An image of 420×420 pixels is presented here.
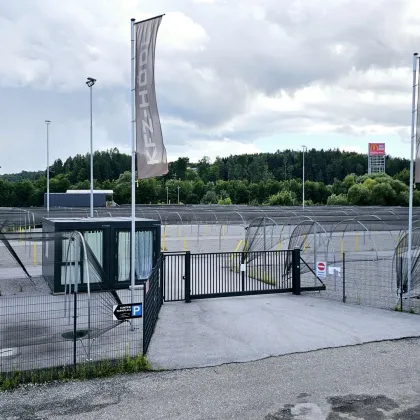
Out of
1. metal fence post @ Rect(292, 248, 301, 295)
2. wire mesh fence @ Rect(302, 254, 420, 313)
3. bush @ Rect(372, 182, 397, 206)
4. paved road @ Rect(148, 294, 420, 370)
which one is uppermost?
bush @ Rect(372, 182, 397, 206)

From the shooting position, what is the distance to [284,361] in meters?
8.70

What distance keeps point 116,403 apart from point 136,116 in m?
5.92

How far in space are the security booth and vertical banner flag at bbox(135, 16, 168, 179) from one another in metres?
4.74

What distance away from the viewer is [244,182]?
11962cm

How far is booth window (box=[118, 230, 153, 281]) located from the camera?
15.1 m

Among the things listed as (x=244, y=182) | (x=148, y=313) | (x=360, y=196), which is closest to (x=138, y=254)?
(x=148, y=313)

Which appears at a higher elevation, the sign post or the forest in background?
the forest in background

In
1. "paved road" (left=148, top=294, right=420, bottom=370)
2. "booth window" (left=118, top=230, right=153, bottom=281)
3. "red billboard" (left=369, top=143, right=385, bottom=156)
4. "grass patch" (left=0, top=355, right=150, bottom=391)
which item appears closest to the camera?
"grass patch" (left=0, top=355, right=150, bottom=391)

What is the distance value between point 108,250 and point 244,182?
4157 inches

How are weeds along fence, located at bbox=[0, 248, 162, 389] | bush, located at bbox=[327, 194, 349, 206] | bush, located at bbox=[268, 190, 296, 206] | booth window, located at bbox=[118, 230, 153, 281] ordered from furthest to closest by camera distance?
bush, located at bbox=[268, 190, 296, 206] < bush, located at bbox=[327, 194, 349, 206] < booth window, located at bbox=[118, 230, 153, 281] < weeds along fence, located at bbox=[0, 248, 162, 389]

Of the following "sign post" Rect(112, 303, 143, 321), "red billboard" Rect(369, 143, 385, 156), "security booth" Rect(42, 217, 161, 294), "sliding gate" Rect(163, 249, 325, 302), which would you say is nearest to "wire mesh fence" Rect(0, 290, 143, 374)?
"sign post" Rect(112, 303, 143, 321)

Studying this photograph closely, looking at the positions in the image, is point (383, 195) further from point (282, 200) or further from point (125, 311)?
point (125, 311)

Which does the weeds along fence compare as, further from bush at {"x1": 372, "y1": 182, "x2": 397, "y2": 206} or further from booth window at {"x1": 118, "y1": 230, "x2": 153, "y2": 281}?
bush at {"x1": 372, "y1": 182, "x2": 397, "y2": 206}

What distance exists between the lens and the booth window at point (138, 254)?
15.1 m
